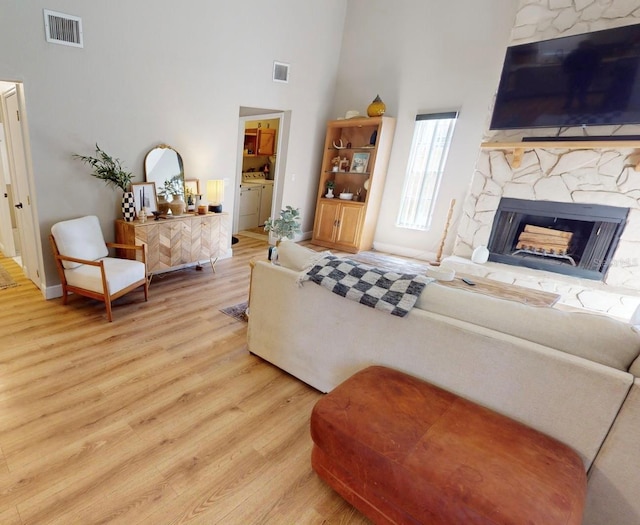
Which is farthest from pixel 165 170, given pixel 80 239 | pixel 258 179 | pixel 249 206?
pixel 258 179

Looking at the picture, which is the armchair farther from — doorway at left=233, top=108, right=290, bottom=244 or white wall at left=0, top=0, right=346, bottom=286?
doorway at left=233, top=108, right=290, bottom=244

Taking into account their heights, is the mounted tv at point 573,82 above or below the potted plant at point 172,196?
above

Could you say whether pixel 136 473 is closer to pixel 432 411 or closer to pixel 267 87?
pixel 432 411

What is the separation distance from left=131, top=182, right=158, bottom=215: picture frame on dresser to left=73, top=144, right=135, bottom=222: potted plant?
0.22 feet

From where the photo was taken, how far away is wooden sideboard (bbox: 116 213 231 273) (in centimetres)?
323

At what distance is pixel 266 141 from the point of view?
668cm

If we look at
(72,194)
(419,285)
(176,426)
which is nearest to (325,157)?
(72,194)

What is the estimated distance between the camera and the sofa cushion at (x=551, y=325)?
3.96ft

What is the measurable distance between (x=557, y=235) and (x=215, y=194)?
14.4 feet

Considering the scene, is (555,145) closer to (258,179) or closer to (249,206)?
(249,206)

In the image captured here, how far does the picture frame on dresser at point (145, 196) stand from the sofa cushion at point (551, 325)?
317 cm

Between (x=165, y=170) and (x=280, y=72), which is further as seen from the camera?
(x=280, y=72)

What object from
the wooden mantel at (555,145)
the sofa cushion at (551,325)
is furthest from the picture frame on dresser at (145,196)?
the wooden mantel at (555,145)

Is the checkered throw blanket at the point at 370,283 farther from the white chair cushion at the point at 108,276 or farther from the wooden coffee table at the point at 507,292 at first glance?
the white chair cushion at the point at 108,276
